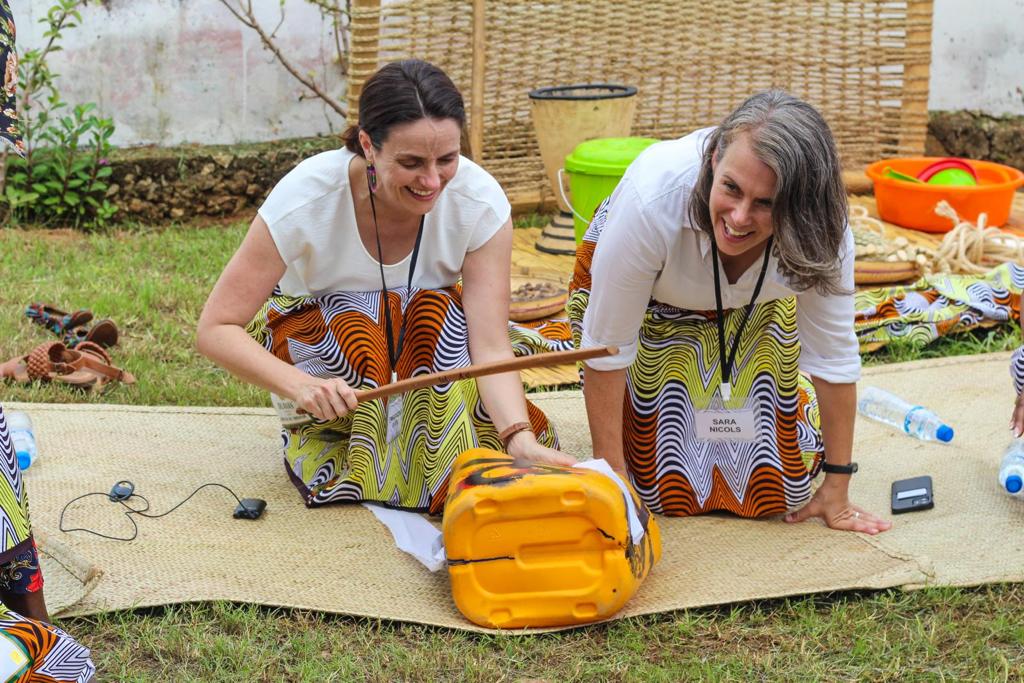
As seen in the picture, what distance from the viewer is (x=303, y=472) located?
3.12 m

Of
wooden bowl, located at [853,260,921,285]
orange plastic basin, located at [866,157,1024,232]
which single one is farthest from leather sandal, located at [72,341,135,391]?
orange plastic basin, located at [866,157,1024,232]

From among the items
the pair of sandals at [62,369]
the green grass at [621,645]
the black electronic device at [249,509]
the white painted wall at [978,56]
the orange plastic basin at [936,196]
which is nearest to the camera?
the green grass at [621,645]

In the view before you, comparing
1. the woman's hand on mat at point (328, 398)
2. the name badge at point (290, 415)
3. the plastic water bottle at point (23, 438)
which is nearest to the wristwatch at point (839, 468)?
the woman's hand on mat at point (328, 398)

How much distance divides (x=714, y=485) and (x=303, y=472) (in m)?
1.06

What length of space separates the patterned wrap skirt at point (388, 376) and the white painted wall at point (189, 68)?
3070 mm

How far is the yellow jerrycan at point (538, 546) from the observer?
2.41 meters

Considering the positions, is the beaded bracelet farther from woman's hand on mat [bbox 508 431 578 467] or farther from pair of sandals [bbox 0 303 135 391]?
pair of sandals [bbox 0 303 135 391]

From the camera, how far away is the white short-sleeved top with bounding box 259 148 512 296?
2.79m

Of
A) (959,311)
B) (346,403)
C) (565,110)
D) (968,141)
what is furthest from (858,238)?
(346,403)

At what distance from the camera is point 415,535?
2.87 meters

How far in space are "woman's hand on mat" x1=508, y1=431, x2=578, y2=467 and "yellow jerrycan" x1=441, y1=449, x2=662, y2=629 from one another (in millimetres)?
95

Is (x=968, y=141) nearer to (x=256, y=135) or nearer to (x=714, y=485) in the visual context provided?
(x=256, y=135)

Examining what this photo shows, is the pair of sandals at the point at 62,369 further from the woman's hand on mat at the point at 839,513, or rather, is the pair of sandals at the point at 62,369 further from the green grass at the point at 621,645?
the woman's hand on mat at the point at 839,513

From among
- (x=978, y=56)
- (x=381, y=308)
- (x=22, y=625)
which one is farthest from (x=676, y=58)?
(x=22, y=625)
